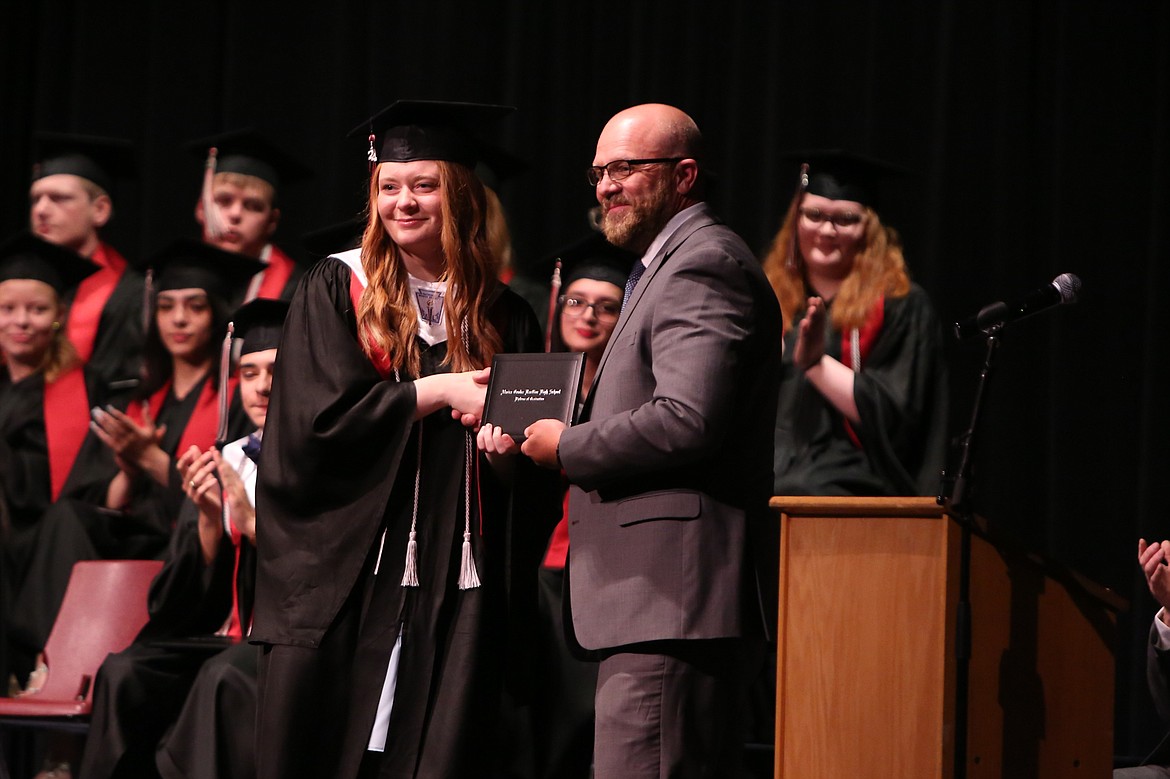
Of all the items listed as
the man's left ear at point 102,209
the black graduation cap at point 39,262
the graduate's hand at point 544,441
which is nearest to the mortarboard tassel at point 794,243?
the graduate's hand at point 544,441

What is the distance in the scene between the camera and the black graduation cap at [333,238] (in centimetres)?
510

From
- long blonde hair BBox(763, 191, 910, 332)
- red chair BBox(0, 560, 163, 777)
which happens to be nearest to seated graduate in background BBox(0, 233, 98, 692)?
red chair BBox(0, 560, 163, 777)

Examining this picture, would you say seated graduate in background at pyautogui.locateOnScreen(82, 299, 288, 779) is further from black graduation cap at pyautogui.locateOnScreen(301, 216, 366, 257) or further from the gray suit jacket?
the gray suit jacket

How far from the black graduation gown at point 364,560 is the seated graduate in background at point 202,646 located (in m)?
0.88

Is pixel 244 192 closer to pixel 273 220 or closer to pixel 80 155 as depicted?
pixel 273 220

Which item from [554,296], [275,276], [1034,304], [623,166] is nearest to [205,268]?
[275,276]

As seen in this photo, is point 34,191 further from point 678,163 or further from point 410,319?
point 678,163

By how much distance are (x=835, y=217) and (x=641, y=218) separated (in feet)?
8.56

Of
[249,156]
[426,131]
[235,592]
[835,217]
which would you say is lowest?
[235,592]

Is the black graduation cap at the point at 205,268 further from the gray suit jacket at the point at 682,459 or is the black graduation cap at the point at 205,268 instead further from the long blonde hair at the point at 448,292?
the gray suit jacket at the point at 682,459

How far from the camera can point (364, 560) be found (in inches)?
133

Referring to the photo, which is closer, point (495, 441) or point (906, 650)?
point (906, 650)

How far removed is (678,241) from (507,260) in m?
3.03

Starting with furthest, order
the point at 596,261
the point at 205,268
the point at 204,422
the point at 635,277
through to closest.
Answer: the point at 205,268, the point at 204,422, the point at 596,261, the point at 635,277
